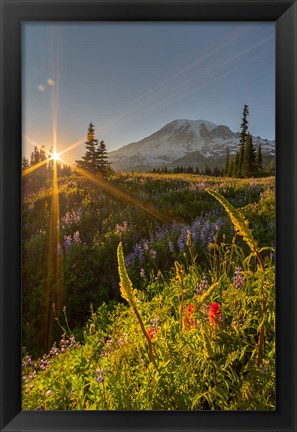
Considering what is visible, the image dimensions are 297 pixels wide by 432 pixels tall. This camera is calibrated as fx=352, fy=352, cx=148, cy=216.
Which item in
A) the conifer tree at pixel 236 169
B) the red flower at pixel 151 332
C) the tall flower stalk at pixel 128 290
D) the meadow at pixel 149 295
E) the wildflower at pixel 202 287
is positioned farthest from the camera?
the conifer tree at pixel 236 169

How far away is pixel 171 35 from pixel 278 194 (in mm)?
1230

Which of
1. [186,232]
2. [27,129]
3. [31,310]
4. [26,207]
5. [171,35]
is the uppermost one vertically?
[171,35]

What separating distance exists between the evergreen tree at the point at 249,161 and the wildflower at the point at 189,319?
37.3 inches

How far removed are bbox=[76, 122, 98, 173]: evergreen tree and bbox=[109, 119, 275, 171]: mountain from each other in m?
0.11

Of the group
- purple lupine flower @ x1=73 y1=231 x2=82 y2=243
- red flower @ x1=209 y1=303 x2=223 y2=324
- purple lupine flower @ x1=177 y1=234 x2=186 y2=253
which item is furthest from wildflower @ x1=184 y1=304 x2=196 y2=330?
purple lupine flower @ x1=73 y1=231 x2=82 y2=243

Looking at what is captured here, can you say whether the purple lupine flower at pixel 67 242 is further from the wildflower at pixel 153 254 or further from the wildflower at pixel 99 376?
the wildflower at pixel 99 376

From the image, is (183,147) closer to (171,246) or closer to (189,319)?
(171,246)

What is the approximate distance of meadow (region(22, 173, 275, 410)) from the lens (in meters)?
2.06

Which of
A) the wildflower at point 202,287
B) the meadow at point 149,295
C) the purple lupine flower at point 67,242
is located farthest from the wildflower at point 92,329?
the wildflower at point 202,287

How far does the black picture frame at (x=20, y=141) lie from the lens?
2.16m

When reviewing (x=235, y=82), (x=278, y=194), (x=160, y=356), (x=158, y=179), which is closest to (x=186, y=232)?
(x=158, y=179)

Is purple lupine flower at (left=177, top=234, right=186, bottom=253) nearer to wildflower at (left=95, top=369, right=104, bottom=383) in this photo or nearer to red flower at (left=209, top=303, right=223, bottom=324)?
red flower at (left=209, top=303, right=223, bottom=324)

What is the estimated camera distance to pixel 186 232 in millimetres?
2338

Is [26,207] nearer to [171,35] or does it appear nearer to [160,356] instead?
[160,356]
